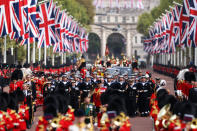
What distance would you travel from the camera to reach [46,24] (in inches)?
1853

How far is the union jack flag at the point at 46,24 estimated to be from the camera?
1827 inches

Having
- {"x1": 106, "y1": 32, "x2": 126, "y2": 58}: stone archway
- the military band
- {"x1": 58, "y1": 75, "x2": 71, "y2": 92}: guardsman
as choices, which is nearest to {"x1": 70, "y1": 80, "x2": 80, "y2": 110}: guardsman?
the military band

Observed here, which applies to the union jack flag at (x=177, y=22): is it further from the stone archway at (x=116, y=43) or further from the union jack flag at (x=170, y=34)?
the stone archway at (x=116, y=43)

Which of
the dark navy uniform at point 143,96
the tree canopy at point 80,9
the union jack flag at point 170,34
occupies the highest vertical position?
the tree canopy at point 80,9

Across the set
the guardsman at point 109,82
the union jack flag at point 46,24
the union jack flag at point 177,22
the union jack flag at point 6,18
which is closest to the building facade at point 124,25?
the union jack flag at point 177,22

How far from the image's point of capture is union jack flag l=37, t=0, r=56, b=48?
Result: 46.4 metres

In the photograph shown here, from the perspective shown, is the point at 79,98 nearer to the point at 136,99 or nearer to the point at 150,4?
the point at 136,99

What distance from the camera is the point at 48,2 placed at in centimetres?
4791

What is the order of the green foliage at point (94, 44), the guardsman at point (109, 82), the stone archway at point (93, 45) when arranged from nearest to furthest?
the guardsman at point (109, 82), the stone archway at point (93, 45), the green foliage at point (94, 44)

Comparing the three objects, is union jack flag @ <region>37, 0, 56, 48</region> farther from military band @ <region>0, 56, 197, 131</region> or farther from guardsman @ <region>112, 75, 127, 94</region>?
guardsman @ <region>112, 75, 127, 94</region>

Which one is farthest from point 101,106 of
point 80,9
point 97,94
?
point 80,9

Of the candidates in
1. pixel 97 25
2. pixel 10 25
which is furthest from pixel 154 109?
pixel 97 25

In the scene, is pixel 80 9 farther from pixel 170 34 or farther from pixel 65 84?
pixel 65 84

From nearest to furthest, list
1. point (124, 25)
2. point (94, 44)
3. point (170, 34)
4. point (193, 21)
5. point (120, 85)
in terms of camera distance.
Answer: point (120, 85) → point (193, 21) → point (170, 34) → point (94, 44) → point (124, 25)
